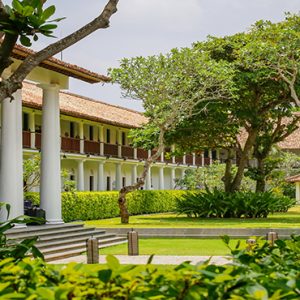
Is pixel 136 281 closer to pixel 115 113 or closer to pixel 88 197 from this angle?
pixel 88 197

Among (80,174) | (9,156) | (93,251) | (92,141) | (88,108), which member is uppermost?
(88,108)

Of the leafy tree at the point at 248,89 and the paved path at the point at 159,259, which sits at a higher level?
the leafy tree at the point at 248,89

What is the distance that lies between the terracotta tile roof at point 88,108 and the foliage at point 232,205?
6.74m

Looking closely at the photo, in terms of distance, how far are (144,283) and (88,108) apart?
42488 millimetres

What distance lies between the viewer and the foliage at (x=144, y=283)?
284cm

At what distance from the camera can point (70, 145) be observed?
132 feet

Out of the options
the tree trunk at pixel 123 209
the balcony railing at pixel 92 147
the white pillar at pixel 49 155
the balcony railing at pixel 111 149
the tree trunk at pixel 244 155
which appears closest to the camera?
the white pillar at pixel 49 155

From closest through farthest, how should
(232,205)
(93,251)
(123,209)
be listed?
(93,251) → (123,209) → (232,205)

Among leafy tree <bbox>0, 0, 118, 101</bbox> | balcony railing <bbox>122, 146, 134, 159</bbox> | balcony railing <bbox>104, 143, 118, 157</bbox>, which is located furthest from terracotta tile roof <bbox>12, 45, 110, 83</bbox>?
balcony railing <bbox>122, 146, 134, 159</bbox>

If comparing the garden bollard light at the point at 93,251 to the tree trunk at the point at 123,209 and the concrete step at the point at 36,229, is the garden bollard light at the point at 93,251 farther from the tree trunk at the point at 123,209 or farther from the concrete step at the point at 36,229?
the tree trunk at the point at 123,209

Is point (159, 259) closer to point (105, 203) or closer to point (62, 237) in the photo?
point (62, 237)

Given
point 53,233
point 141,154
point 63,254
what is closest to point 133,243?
point 63,254

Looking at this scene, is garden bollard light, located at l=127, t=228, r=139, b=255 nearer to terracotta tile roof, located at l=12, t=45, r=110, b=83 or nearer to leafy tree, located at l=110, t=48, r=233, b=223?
terracotta tile roof, located at l=12, t=45, r=110, b=83

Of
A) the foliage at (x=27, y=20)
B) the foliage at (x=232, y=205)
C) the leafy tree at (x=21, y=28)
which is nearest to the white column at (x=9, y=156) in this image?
the leafy tree at (x=21, y=28)
